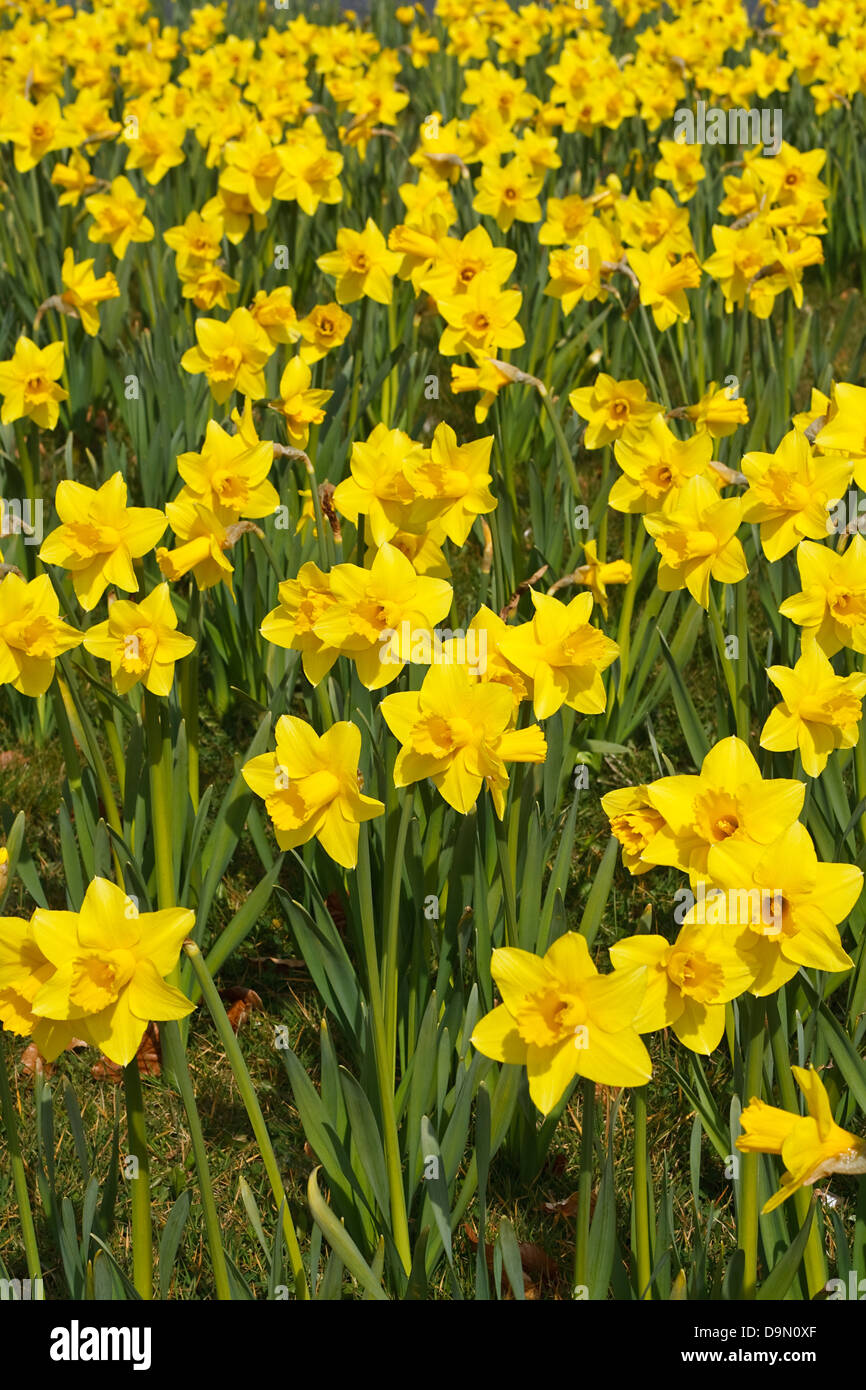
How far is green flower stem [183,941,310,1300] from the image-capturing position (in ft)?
4.43

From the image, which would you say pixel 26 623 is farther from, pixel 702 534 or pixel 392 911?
pixel 702 534

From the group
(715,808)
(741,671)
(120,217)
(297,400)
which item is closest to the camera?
(715,808)

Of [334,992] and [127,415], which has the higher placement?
[127,415]

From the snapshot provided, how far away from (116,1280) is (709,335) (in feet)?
11.6

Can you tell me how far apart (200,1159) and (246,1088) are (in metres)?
0.09

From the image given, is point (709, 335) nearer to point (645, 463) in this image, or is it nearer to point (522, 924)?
point (645, 463)

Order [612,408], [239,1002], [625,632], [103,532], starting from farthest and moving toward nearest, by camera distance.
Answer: [625,632] < [612,408] < [239,1002] < [103,532]

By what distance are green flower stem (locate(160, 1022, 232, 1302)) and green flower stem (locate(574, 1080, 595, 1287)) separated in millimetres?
422

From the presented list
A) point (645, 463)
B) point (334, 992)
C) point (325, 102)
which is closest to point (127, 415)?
point (645, 463)

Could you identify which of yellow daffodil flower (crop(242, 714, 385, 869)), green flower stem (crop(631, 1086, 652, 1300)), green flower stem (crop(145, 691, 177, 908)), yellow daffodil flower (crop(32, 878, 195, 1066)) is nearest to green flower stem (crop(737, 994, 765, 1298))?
green flower stem (crop(631, 1086, 652, 1300))

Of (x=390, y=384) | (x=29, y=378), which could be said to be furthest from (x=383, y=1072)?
(x=390, y=384)

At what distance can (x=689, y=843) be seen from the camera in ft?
4.54

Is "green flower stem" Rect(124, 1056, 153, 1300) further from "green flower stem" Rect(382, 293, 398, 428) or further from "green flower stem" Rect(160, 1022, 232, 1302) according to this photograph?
"green flower stem" Rect(382, 293, 398, 428)

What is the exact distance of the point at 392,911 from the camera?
1617 millimetres
